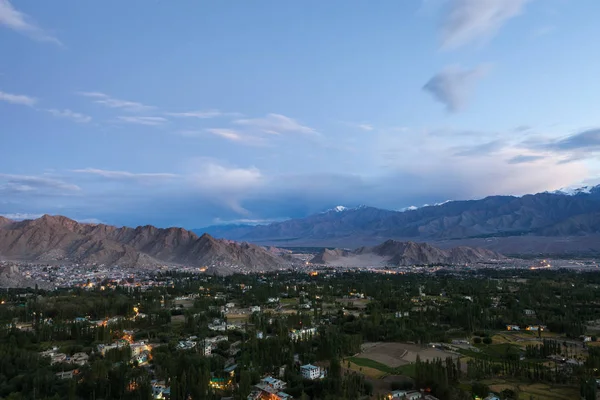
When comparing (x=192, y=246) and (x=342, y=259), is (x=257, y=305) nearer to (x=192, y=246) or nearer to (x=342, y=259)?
(x=192, y=246)

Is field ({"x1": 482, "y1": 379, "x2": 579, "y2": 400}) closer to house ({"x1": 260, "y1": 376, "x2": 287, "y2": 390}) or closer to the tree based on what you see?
the tree

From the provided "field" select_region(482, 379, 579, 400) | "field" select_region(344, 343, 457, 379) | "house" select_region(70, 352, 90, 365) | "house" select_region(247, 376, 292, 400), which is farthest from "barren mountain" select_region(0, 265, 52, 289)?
"field" select_region(482, 379, 579, 400)

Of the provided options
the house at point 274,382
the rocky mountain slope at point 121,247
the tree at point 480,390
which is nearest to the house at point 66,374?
the house at point 274,382

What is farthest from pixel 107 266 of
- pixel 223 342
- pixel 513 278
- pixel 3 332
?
pixel 513 278

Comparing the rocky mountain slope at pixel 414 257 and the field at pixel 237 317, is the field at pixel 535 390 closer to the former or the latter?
the field at pixel 237 317

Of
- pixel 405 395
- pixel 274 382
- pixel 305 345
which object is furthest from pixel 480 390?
pixel 305 345

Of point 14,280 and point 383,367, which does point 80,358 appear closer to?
point 383,367
